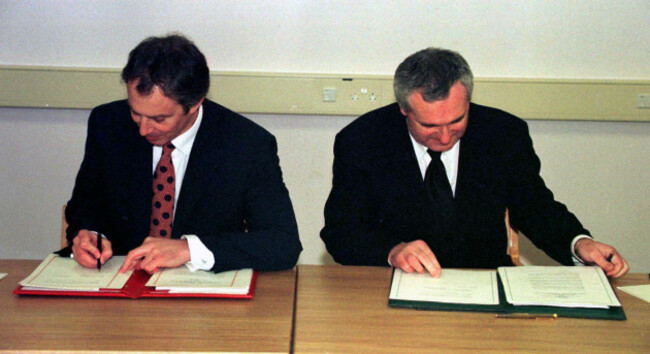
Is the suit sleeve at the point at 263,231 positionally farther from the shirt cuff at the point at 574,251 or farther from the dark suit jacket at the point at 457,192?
the shirt cuff at the point at 574,251

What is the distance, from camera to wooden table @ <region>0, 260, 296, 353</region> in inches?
67.0

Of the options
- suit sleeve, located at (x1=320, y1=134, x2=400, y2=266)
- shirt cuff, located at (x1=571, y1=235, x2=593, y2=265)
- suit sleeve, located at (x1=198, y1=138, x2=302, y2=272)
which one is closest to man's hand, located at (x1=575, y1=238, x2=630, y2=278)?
shirt cuff, located at (x1=571, y1=235, x2=593, y2=265)

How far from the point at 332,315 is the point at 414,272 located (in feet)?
1.30

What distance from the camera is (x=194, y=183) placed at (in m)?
2.46

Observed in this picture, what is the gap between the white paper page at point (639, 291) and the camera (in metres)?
2.07

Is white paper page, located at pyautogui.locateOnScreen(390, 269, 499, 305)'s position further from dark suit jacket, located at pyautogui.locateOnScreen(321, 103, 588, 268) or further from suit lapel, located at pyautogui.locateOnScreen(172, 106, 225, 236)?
suit lapel, located at pyautogui.locateOnScreen(172, 106, 225, 236)

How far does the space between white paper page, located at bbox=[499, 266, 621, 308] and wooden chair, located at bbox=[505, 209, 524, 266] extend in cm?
44

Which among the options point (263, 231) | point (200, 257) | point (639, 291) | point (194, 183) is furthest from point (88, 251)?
point (639, 291)

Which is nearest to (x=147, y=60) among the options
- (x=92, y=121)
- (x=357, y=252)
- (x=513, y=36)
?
(x=92, y=121)

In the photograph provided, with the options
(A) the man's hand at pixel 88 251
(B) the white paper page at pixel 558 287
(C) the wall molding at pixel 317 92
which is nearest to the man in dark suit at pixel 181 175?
(A) the man's hand at pixel 88 251

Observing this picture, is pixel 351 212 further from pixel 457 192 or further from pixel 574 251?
pixel 574 251

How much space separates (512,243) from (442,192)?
1.14 ft

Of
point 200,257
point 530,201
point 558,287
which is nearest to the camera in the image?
point 558,287

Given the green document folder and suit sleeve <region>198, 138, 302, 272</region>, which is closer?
the green document folder
